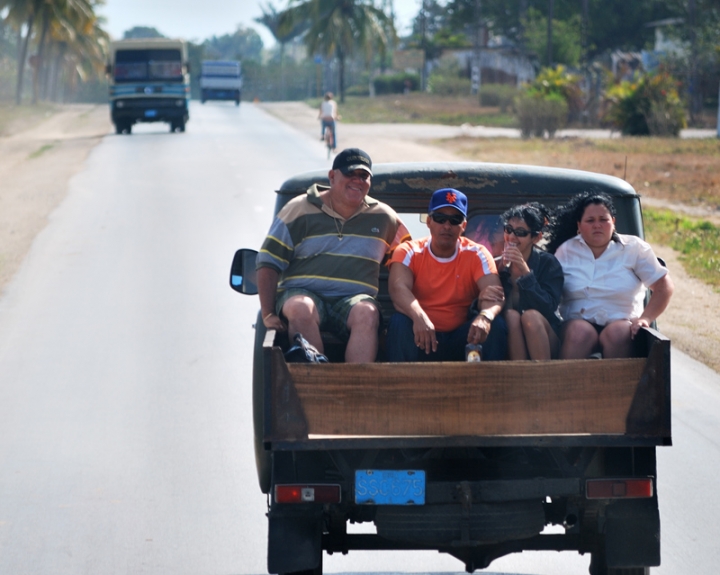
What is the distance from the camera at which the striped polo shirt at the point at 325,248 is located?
4910mm

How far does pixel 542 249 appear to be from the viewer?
5141 mm

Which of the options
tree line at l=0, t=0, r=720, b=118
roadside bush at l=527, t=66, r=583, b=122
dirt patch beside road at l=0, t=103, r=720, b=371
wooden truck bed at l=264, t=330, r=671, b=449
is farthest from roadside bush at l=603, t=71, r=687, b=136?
wooden truck bed at l=264, t=330, r=671, b=449

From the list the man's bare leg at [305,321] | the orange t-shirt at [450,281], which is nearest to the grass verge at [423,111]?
the orange t-shirt at [450,281]

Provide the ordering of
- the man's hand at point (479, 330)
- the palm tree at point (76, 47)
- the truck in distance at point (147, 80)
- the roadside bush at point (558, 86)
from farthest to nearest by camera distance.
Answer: the palm tree at point (76, 47), the roadside bush at point (558, 86), the truck in distance at point (147, 80), the man's hand at point (479, 330)

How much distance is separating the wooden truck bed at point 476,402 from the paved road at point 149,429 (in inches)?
55.1

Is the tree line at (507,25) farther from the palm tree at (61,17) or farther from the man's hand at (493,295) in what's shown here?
the man's hand at (493,295)

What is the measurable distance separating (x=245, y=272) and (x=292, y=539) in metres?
1.58

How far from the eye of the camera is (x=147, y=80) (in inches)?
1412

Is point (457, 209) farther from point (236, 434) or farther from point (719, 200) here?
point (719, 200)

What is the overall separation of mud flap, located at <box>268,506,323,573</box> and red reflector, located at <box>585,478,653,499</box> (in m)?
1.02

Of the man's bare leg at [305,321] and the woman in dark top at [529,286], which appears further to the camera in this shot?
the man's bare leg at [305,321]

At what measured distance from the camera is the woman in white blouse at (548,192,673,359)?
471 centimetres

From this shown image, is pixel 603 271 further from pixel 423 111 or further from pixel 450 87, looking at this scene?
pixel 450 87

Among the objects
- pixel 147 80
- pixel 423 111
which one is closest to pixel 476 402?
pixel 147 80
